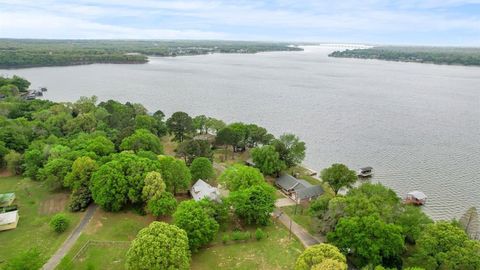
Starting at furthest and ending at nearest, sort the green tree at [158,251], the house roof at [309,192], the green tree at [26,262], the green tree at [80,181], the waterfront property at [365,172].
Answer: the waterfront property at [365,172]
the house roof at [309,192]
the green tree at [80,181]
the green tree at [158,251]
the green tree at [26,262]

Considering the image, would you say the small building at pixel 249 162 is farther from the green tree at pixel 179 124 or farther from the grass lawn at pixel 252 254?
the grass lawn at pixel 252 254

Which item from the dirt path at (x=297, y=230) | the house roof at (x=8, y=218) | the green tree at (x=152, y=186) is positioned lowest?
the dirt path at (x=297, y=230)

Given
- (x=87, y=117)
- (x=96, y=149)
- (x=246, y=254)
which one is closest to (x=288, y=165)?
(x=246, y=254)

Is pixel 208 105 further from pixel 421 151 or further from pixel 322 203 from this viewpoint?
pixel 322 203

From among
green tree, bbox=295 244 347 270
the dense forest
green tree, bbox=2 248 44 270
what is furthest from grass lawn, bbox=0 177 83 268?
green tree, bbox=295 244 347 270

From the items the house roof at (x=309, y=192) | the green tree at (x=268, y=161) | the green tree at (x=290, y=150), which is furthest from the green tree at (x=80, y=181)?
the green tree at (x=290, y=150)

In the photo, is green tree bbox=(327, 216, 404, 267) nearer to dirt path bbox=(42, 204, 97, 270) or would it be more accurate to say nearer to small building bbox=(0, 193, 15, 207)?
dirt path bbox=(42, 204, 97, 270)
